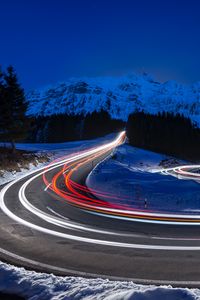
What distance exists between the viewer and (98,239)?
13.5m

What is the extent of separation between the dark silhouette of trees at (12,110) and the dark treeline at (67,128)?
224ft

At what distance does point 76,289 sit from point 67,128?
126m

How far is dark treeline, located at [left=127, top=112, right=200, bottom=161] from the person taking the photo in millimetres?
110938

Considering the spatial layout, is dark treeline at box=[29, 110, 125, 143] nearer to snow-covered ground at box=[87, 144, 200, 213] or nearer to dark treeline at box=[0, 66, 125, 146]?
dark treeline at box=[0, 66, 125, 146]

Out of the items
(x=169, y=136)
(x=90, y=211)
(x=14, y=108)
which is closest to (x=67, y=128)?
(x=169, y=136)

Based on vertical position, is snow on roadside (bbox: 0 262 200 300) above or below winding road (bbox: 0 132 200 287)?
above

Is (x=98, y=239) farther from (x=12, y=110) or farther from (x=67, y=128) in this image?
(x=67, y=128)

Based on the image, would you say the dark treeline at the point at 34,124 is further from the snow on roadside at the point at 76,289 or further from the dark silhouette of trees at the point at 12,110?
the snow on roadside at the point at 76,289

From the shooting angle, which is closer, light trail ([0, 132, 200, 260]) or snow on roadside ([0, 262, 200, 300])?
snow on roadside ([0, 262, 200, 300])

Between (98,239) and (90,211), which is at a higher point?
(98,239)

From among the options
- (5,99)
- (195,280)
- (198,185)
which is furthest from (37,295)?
(5,99)

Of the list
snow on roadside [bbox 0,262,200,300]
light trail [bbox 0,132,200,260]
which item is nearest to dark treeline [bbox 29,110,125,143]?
light trail [bbox 0,132,200,260]

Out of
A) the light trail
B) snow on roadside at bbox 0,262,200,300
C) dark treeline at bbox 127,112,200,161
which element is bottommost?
the light trail

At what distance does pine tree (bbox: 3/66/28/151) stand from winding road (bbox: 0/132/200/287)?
25.8 meters
